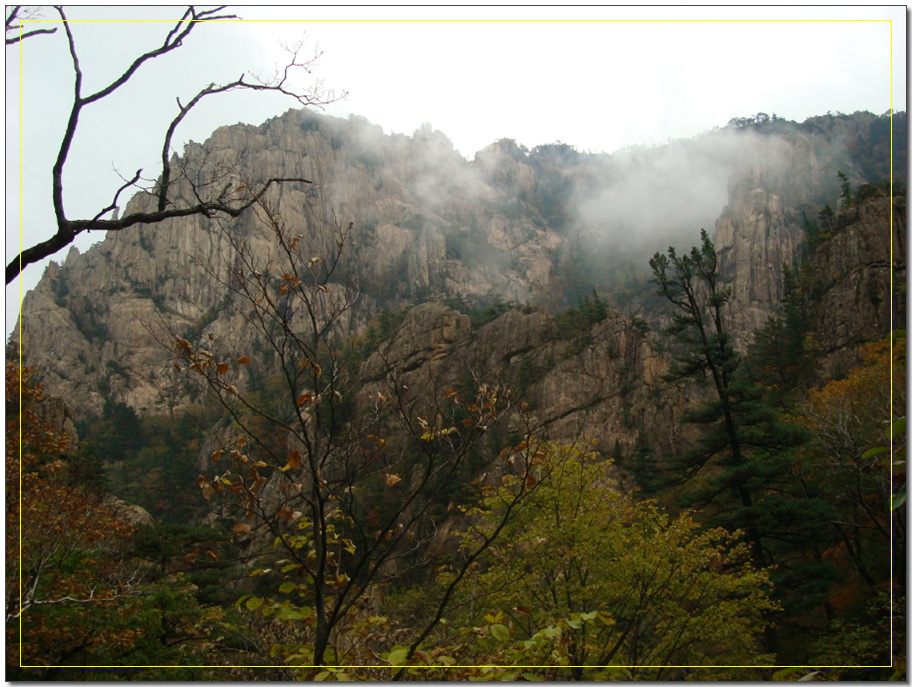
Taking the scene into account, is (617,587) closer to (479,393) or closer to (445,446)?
(445,446)

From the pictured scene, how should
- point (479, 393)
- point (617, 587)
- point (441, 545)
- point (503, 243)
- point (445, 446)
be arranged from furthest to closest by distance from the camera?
point (503, 243)
point (441, 545)
point (617, 587)
point (445, 446)
point (479, 393)

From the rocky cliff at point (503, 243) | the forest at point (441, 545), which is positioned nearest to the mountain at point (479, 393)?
the forest at point (441, 545)

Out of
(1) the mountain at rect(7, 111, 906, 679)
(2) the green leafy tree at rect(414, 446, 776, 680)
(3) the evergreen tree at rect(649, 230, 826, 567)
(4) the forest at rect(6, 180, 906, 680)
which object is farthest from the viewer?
(3) the evergreen tree at rect(649, 230, 826, 567)

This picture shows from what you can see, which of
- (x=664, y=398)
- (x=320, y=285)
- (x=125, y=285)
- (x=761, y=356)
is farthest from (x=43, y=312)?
(x=320, y=285)

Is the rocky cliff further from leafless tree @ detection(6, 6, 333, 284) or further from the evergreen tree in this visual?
the evergreen tree

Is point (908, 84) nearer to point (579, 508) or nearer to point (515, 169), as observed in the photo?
point (579, 508)

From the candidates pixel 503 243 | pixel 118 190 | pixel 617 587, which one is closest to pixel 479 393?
pixel 118 190

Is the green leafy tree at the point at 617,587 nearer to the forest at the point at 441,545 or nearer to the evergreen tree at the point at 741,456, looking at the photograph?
the forest at the point at 441,545

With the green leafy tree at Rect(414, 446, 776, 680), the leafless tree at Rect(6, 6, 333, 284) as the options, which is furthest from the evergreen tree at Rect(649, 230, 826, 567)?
the leafless tree at Rect(6, 6, 333, 284)

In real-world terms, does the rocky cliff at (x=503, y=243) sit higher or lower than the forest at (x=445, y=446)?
higher

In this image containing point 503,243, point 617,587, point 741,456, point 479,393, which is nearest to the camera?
point 479,393

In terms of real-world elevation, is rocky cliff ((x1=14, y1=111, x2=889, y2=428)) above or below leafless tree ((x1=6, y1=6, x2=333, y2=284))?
above
